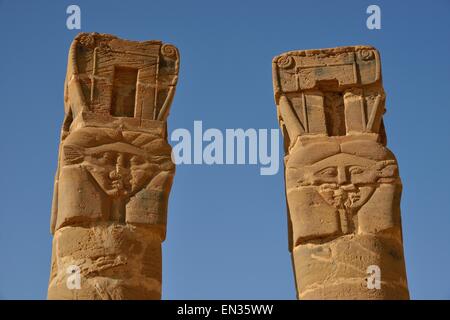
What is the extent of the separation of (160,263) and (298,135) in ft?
8.42

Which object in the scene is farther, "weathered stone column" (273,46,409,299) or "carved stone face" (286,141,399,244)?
"carved stone face" (286,141,399,244)

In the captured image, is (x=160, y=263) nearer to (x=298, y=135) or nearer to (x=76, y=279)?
(x=76, y=279)

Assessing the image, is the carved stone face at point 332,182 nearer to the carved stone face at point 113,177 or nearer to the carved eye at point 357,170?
the carved eye at point 357,170

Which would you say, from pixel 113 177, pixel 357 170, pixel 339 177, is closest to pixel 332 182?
pixel 339 177

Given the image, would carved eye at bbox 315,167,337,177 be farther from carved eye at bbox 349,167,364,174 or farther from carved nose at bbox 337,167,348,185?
carved eye at bbox 349,167,364,174

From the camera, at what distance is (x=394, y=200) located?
10539 mm

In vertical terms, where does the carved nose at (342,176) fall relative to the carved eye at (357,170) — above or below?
below

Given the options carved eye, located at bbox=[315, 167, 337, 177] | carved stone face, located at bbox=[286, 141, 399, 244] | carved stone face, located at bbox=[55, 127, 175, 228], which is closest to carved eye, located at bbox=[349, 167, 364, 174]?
carved stone face, located at bbox=[286, 141, 399, 244]

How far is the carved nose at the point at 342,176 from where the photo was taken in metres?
10.6

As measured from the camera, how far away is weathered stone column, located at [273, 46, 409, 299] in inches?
397

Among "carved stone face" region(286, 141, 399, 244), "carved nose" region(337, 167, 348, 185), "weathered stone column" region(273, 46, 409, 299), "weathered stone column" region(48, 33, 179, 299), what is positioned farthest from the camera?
"carved nose" region(337, 167, 348, 185)

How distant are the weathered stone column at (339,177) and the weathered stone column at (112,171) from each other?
170cm

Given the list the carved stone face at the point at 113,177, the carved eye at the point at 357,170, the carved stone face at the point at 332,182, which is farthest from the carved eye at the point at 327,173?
the carved stone face at the point at 113,177
